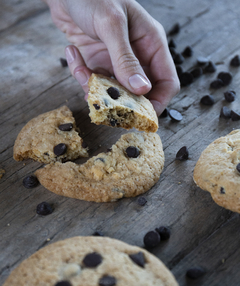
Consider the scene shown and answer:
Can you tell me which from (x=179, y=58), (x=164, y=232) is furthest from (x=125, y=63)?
(x=179, y=58)

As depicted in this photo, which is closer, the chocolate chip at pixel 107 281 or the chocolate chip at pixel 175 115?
the chocolate chip at pixel 107 281

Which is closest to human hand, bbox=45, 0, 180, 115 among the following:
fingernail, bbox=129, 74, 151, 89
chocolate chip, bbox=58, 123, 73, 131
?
fingernail, bbox=129, 74, 151, 89

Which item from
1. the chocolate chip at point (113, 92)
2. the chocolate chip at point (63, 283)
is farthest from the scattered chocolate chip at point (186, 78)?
the chocolate chip at point (63, 283)

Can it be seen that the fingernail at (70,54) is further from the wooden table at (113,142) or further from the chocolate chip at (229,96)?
the chocolate chip at (229,96)

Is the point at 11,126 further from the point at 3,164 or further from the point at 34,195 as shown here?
the point at 34,195

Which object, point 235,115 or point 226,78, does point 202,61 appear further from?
point 235,115

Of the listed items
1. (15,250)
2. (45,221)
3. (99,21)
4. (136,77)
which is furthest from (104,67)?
(15,250)
